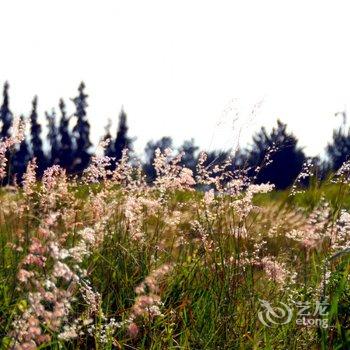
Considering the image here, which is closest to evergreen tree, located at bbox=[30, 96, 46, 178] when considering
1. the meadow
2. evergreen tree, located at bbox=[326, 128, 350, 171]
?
the meadow

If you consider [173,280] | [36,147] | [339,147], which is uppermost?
[36,147]

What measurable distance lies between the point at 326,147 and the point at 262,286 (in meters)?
1.10

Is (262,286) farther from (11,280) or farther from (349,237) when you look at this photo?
(11,280)

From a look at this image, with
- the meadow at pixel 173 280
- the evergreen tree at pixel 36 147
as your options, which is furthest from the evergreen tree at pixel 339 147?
the evergreen tree at pixel 36 147

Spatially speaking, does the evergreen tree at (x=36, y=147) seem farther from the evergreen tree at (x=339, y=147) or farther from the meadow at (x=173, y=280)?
the evergreen tree at (x=339, y=147)

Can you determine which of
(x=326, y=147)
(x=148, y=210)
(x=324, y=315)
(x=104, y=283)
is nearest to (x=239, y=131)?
(x=326, y=147)

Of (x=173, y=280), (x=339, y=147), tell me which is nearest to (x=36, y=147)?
(x=173, y=280)

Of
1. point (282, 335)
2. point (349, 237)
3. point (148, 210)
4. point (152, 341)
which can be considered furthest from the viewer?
point (148, 210)

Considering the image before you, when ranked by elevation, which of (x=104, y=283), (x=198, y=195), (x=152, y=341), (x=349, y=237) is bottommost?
(x=152, y=341)

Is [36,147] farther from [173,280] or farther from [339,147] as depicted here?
[339,147]

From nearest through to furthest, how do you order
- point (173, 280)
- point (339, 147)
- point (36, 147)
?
point (339, 147), point (173, 280), point (36, 147)

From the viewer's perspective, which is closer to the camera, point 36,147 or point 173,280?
point 173,280

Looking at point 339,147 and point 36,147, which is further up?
point 36,147

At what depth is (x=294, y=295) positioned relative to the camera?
3.73 meters
